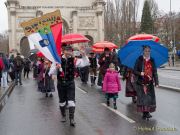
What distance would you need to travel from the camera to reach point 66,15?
188ft

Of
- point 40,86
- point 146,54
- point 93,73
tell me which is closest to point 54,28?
point 146,54

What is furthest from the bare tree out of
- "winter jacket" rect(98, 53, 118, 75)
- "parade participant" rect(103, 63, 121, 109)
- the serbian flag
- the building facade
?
the serbian flag

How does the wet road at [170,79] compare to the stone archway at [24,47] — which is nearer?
the wet road at [170,79]

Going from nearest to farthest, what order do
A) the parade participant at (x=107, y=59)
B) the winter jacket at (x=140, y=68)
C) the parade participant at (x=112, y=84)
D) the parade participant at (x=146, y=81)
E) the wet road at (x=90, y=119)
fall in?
1. the wet road at (x=90, y=119)
2. the parade participant at (x=146, y=81)
3. the winter jacket at (x=140, y=68)
4. the parade participant at (x=112, y=84)
5. the parade participant at (x=107, y=59)

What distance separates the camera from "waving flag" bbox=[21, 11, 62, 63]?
388 inches

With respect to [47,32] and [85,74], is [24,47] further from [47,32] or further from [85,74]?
[47,32]

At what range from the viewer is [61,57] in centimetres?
998

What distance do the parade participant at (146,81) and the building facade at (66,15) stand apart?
4523cm

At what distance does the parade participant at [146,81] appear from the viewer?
1033cm

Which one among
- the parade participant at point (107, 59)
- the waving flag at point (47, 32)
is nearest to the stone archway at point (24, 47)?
the parade participant at point (107, 59)

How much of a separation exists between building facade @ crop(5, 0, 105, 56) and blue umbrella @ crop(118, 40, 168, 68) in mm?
44569

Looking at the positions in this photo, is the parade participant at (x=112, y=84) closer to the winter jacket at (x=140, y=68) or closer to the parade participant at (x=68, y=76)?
the winter jacket at (x=140, y=68)

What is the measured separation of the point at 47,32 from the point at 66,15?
47824mm

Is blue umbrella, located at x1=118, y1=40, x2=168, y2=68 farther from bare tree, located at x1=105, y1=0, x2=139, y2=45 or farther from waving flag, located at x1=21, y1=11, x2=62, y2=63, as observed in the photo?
bare tree, located at x1=105, y1=0, x2=139, y2=45
